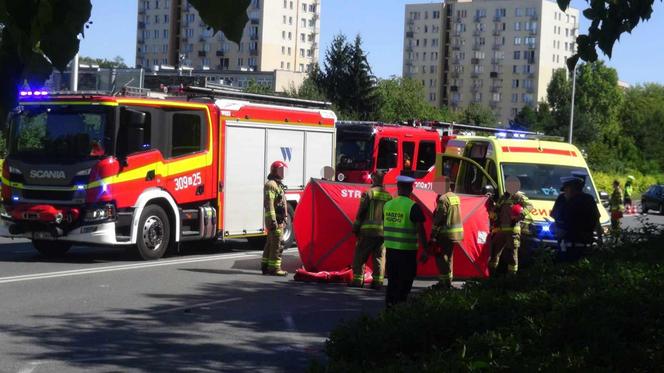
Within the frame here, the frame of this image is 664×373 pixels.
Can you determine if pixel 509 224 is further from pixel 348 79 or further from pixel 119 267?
pixel 348 79

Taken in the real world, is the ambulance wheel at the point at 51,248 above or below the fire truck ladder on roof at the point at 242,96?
below

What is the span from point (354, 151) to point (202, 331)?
44.1 feet

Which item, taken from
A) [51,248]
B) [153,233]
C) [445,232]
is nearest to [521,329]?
[445,232]

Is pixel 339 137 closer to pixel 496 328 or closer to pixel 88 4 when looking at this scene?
pixel 496 328

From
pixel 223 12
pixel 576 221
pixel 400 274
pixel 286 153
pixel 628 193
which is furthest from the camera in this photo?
pixel 628 193

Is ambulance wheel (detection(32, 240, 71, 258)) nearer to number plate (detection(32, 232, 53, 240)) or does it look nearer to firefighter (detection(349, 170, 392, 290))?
number plate (detection(32, 232, 53, 240))

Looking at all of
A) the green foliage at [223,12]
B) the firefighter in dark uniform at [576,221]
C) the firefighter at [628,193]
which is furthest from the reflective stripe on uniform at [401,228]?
the firefighter at [628,193]

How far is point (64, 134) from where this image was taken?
16.5 m

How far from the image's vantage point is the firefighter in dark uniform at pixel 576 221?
1215 cm

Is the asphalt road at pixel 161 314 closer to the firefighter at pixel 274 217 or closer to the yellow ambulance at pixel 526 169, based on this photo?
the firefighter at pixel 274 217

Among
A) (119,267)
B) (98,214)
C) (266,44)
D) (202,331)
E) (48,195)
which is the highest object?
(266,44)

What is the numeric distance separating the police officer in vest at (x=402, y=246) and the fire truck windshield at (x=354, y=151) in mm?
12348

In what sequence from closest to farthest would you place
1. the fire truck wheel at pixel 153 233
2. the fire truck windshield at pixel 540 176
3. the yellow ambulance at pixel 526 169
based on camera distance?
the fire truck wheel at pixel 153 233
the yellow ambulance at pixel 526 169
the fire truck windshield at pixel 540 176

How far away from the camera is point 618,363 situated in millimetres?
5438
